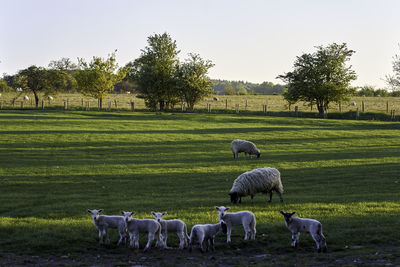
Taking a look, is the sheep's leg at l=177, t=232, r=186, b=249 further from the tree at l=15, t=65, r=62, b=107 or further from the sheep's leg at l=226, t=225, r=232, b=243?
the tree at l=15, t=65, r=62, b=107

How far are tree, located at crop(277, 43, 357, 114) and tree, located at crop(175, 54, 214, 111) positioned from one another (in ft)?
47.2

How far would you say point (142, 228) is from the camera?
13281 mm

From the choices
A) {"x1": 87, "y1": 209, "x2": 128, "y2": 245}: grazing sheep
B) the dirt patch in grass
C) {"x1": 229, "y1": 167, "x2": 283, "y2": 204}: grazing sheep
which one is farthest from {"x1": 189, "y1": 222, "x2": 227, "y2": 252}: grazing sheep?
{"x1": 229, "y1": 167, "x2": 283, "y2": 204}: grazing sheep

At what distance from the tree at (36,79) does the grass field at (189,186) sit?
94.9ft

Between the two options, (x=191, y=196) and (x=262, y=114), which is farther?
A: (x=262, y=114)

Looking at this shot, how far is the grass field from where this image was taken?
13047mm

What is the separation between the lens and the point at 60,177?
26.7 m

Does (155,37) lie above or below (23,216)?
above

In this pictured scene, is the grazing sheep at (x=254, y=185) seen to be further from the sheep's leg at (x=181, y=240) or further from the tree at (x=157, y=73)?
the tree at (x=157, y=73)

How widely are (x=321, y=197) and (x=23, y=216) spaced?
40.7 ft

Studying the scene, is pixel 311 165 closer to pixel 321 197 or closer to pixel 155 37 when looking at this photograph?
pixel 321 197

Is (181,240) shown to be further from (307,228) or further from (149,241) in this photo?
(307,228)

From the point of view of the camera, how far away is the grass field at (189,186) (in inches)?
514

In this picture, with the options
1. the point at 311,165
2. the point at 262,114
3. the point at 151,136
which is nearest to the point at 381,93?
the point at 262,114
